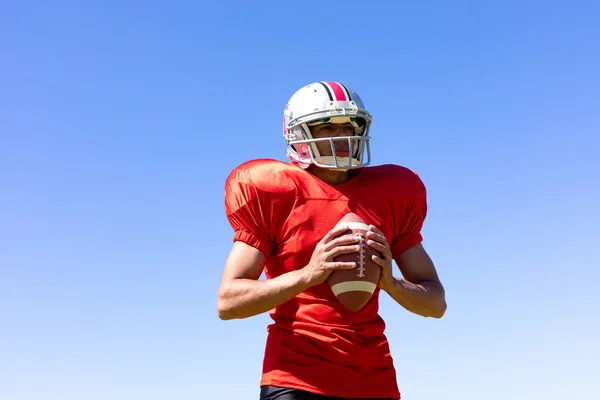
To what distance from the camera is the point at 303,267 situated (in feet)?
15.2

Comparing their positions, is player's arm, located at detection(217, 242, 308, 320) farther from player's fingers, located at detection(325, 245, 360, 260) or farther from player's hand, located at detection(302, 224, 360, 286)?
player's fingers, located at detection(325, 245, 360, 260)

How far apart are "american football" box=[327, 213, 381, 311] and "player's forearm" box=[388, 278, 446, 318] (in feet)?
0.66

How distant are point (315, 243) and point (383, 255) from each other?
0.42 m

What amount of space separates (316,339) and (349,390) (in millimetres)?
334

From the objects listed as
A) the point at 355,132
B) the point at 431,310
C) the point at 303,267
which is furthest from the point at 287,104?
the point at 431,310

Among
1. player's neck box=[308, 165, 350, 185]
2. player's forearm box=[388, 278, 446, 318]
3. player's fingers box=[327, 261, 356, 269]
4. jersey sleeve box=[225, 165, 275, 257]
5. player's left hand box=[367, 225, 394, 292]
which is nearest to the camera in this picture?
player's fingers box=[327, 261, 356, 269]

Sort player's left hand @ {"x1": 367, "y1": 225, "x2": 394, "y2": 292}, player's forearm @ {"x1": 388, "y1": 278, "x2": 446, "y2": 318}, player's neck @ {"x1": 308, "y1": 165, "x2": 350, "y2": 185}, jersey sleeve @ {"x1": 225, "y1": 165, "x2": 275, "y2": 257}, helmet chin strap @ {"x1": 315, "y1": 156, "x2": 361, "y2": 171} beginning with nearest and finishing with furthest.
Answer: player's left hand @ {"x1": 367, "y1": 225, "x2": 394, "y2": 292}, player's forearm @ {"x1": 388, "y1": 278, "x2": 446, "y2": 318}, jersey sleeve @ {"x1": 225, "y1": 165, "x2": 275, "y2": 257}, helmet chin strap @ {"x1": 315, "y1": 156, "x2": 361, "y2": 171}, player's neck @ {"x1": 308, "y1": 165, "x2": 350, "y2": 185}

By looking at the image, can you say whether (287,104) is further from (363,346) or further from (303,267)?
(363,346)

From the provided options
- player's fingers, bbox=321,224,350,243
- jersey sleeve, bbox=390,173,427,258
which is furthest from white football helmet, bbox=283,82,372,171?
player's fingers, bbox=321,224,350,243

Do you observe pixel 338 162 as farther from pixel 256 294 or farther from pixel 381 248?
pixel 256 294

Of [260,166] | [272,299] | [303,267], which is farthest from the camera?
[260,166]

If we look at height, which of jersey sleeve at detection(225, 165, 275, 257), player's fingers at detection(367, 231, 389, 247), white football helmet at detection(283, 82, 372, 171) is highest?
white football helmet at detection(283, 82, 372, 171)

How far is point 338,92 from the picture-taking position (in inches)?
200

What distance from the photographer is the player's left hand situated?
4387 mm
